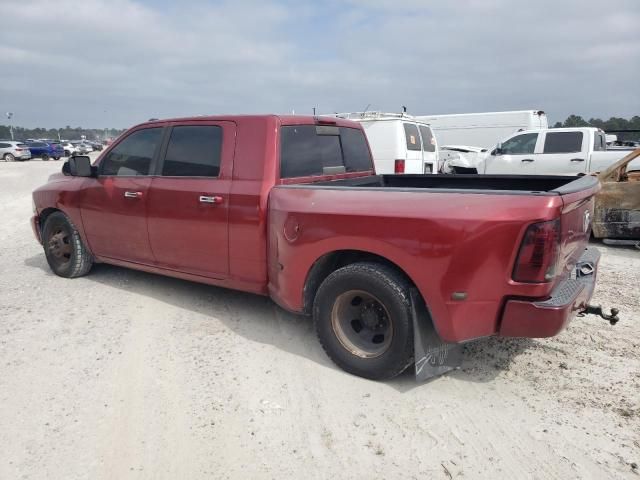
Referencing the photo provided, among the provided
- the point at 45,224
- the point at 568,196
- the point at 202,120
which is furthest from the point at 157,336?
the point at 568,196

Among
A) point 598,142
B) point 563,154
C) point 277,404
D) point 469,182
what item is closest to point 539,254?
point 277,404

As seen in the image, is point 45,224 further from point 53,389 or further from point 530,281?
point 530,281

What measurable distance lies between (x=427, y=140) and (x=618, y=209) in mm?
5278

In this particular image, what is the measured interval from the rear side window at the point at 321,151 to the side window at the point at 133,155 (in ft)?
4.57

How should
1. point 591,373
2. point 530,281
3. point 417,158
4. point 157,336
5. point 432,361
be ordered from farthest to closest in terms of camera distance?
point 417,158, point 157,336, point 591,373, point 432,361, point 530,281

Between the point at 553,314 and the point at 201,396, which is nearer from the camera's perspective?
the point at 553,314

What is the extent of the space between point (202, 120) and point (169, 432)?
2629 mm

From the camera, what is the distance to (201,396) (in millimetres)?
3074

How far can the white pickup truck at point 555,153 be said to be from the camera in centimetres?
1034

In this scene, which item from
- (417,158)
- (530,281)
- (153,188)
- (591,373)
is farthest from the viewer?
(417,158)

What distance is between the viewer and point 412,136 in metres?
10.9

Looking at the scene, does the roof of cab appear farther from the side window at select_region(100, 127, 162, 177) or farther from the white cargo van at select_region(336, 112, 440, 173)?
the white cargo van at select_region(336, 112, 440, 173)

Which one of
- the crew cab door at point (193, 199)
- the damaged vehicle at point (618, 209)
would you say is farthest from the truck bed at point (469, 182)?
the damaged vehicle at point (618, 209)

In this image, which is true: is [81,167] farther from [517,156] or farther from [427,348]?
[517,156]
